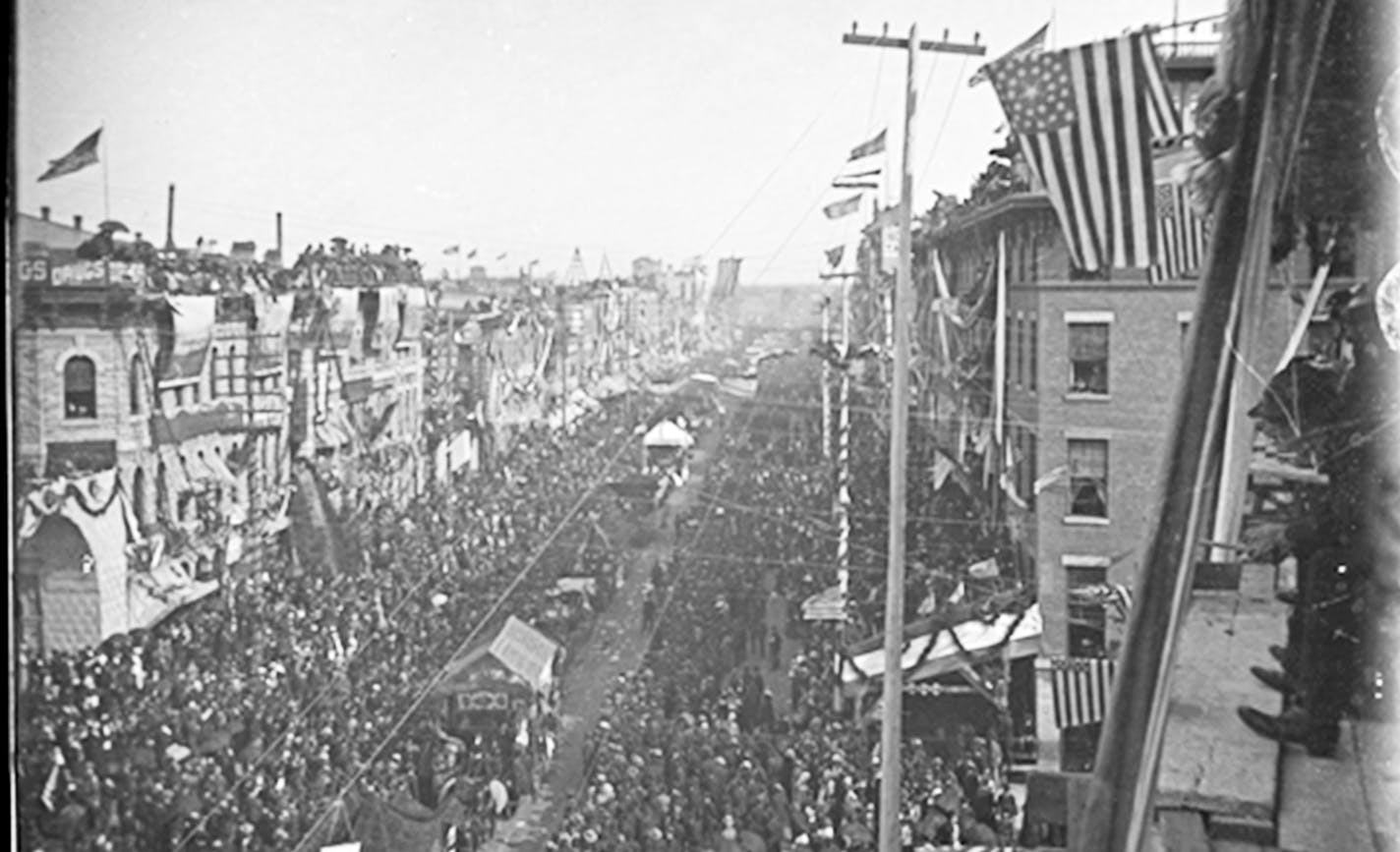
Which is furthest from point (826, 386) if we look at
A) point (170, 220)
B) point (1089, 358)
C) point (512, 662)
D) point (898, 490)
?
point (170, 220)

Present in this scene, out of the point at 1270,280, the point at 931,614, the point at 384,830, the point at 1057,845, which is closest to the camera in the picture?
the point at 1270,280

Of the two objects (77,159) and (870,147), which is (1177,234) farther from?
(77,159)

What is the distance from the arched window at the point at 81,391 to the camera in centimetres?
280

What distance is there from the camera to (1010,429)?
7.95ft

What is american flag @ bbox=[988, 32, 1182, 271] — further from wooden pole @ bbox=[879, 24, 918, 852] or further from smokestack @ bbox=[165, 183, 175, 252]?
smokestack @ bbox=[165, 183, 175, 252]

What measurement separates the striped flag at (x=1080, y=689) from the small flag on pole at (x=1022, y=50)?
903 mm

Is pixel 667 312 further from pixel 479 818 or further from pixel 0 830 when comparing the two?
pixel 0 830

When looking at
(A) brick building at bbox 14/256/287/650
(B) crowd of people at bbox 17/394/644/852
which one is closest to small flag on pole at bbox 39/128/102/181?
(A) brick building at bbox 14/256/287/650

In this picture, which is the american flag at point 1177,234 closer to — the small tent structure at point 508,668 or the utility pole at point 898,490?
the utility pole at point 898,490

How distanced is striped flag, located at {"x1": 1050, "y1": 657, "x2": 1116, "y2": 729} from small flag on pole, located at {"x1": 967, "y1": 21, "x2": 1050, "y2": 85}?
0.90 meters

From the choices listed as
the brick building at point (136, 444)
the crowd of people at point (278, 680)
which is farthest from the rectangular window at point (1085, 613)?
the brick building at point (136, 444)

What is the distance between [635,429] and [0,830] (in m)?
1.35

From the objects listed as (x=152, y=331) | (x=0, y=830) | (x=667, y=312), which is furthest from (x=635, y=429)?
(x=0, y=830)

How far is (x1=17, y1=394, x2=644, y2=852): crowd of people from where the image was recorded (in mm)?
2729
